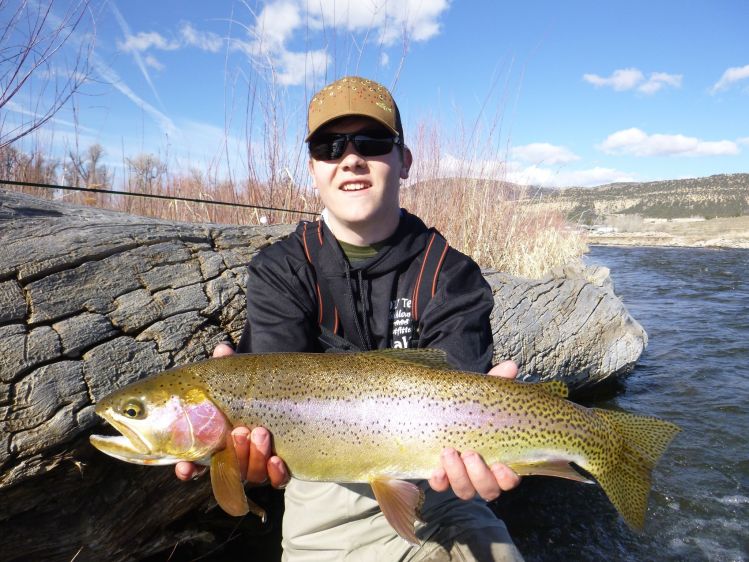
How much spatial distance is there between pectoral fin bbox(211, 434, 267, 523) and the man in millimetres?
570

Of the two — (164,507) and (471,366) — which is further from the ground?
(471,366)

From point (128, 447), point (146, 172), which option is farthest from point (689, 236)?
point (128, 447)

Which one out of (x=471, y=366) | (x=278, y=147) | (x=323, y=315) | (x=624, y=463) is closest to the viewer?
(x=624, y=463)

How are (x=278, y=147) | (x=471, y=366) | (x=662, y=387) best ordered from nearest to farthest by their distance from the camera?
(x=471, y=366) → (x=278, y=147) → (x=662, y=387)

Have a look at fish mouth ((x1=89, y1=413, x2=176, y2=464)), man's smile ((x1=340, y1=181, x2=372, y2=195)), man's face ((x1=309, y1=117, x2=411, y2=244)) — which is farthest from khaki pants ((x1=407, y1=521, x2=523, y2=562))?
man's smile ((x1=340, y1=181, x2=372, y2=195))

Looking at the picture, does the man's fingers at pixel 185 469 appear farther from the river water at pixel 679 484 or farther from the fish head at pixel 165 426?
the river water at pixel 679 484

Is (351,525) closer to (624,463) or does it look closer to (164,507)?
(164,507)

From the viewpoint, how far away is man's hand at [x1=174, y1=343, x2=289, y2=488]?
196 centimetres

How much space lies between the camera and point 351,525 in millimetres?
2426

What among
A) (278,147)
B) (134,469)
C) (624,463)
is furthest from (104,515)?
(278,147)

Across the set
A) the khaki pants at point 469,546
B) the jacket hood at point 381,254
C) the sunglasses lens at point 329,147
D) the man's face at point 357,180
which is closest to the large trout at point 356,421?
the khaki pants at point 469,546

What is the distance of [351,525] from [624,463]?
1.38m

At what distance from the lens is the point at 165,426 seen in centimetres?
195

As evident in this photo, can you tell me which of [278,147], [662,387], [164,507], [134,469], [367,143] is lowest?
[662,387]
